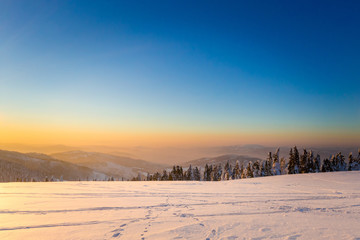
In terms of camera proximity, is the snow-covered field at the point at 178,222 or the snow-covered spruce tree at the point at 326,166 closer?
the snow-covered field at the point at 178,222

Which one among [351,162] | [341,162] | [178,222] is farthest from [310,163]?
[178,222]

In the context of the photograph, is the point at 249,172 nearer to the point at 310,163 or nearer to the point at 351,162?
the point at 310,163

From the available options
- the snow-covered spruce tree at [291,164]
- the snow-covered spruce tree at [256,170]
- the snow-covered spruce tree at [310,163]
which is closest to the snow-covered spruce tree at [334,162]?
the snow-covered spruce tree at [310,163]

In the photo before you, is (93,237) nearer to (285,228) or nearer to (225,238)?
(225,238)

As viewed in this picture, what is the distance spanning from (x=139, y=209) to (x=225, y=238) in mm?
4999

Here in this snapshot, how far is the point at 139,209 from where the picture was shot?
31.3ft

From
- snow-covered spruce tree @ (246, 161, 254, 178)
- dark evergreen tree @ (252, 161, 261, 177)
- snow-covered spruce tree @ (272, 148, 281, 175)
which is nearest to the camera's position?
snow-covered spruce tree @ (272, 148, 281, 175)

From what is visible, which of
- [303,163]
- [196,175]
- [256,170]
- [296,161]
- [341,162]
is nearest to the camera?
[296,161]

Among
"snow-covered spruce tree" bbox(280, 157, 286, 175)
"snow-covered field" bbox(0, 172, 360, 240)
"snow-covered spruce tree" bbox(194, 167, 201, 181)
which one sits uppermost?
"snow-covered field" bbox(0, 172, 360, 240)

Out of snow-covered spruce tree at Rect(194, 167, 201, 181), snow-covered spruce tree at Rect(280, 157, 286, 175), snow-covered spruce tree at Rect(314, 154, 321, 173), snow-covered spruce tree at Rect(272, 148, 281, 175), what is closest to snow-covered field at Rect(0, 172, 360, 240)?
snow-covered spruce tree at Rect(272, 148, 281, 175)

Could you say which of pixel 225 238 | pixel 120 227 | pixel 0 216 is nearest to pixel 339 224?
pixel 225 238

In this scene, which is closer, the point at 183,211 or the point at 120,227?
the point at 120,227

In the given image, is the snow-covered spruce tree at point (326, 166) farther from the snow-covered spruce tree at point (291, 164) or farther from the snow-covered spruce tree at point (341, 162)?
the snow-covered spruce tree at point (291, 164)

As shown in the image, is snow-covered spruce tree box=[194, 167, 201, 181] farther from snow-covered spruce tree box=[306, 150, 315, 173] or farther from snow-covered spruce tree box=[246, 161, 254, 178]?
snow-covered spruce tree box=[306, 150, 315, 173]
